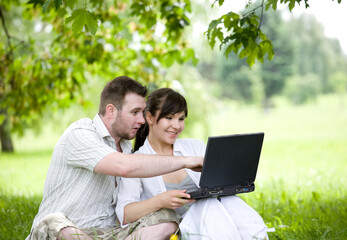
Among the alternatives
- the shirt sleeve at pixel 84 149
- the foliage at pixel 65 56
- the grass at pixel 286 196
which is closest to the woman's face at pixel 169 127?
the shirt sleeve at pixel 84 149

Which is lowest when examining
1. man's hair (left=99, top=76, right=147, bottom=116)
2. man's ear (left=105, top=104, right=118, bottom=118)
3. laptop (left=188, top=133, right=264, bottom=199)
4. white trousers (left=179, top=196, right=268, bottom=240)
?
white trousers (left=179, top=196, right=268, bottom=240)

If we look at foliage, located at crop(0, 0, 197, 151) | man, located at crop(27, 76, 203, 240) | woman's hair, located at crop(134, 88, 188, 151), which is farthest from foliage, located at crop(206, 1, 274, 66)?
foliage, located at crop(0, 0, 197, 151)

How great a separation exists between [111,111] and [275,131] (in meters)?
20.4

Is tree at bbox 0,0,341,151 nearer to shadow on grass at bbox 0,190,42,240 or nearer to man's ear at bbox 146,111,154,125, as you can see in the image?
shadow on grass at bbox 0,190,42,240

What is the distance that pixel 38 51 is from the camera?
602cm

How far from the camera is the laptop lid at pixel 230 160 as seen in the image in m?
2.41

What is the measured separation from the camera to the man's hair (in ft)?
9.64

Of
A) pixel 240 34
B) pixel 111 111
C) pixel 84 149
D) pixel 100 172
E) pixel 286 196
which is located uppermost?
pixel 240 34

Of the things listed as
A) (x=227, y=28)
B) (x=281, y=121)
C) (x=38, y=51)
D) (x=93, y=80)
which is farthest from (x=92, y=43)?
(x=281, y=121)

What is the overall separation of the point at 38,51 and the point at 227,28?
3.50 metres

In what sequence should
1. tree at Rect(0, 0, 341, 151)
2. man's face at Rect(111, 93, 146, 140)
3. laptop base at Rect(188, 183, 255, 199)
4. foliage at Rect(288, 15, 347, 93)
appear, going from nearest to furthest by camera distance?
laptop base at Rect(188, 183, 255, 199), man's face at Rect(111, 93, 146, 140), tree at Rect(0, 0, 341, 151), foliage at Rect(288, 15, 347, 93)

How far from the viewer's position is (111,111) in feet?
9.70

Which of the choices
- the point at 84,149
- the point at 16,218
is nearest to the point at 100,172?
the point at 84,149

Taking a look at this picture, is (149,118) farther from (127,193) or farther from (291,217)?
(291,217)
